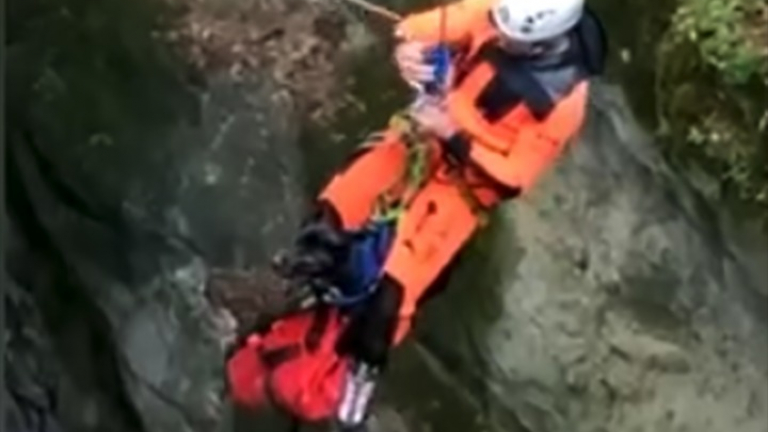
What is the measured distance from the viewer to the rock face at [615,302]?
1.39 meters

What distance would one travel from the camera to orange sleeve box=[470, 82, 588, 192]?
134 centimetres

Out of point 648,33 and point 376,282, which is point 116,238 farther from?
point 648,33

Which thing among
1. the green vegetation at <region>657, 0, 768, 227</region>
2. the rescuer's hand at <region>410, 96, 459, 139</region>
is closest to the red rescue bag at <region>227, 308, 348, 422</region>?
the rescuer's hand at <region>410, 96, 459, 139</region>

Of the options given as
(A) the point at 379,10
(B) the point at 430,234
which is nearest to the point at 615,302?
(B) the point at 430,234

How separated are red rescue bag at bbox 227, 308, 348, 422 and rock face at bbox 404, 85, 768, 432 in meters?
0.06

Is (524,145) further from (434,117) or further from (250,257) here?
(250,257)

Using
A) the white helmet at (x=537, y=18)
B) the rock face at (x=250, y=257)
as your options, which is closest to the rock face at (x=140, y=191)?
the rock face at (x=250, y=257)

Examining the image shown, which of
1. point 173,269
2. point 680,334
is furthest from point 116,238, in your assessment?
point 680,334

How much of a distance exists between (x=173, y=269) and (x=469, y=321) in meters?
0.20

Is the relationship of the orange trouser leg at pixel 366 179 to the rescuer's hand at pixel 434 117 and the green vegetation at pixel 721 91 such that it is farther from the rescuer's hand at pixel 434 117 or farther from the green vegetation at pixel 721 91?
the green vegetation at pixel 721 91

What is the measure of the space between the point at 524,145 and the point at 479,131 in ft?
0.09

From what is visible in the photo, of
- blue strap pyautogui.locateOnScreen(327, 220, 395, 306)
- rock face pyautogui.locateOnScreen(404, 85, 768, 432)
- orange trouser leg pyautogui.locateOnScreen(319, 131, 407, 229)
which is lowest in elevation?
rock face pyautogui.locateOnScreen(404, 85, 768, 432)

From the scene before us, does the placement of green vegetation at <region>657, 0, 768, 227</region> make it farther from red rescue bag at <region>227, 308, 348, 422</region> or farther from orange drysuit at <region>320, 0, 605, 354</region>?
red rescue bag at <region>227, 308, 348, 422</region>

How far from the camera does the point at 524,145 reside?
134 cm
